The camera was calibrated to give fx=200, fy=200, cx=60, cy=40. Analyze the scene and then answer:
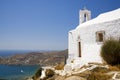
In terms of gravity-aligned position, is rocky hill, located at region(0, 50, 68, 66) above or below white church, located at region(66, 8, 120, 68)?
below

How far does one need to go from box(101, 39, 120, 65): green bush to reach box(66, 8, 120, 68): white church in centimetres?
166

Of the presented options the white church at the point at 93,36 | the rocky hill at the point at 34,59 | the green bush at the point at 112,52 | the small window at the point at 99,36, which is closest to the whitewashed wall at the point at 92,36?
the white church at the point at 93,36

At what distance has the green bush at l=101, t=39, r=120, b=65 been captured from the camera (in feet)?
53.7

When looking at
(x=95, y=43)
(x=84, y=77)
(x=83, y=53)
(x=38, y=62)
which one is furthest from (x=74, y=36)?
(x=38, y=62)

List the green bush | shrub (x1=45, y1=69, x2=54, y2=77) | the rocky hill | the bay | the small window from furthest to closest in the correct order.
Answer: the rocky hill < the bay < shrub (x1=45, y1=69, x2=54, y2=77) < the small window < the green bush

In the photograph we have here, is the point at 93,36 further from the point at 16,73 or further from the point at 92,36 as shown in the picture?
the point at 16,73

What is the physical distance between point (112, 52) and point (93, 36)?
4.73m

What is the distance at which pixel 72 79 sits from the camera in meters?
12.2

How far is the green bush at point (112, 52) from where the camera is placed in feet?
53.7

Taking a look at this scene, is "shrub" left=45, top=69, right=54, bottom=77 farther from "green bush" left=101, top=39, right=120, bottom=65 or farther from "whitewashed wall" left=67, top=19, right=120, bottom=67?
"green bush" left=101, top=39, right=120, bottom=65

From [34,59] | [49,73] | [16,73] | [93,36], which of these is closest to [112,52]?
[93,36]

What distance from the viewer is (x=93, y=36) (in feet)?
68.4

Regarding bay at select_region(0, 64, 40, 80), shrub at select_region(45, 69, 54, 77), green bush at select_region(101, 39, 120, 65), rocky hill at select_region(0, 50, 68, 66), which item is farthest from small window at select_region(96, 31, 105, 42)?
rocky hill at select_region(0, 50, 68, 66)

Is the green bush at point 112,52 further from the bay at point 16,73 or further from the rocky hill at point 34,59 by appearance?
the rocky hill at point 34,59
